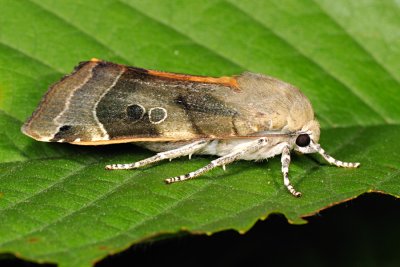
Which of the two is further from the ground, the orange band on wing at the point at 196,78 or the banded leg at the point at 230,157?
the orange band on wing at the point at 196,78

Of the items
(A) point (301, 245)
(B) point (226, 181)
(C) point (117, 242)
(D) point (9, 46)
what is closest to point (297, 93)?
(B) point (226, 181)

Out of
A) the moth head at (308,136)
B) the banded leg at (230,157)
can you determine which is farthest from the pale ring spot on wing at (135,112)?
the moth head at (308,136)

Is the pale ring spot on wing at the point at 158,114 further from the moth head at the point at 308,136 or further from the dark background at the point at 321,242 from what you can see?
the dark background at the point at 321,242

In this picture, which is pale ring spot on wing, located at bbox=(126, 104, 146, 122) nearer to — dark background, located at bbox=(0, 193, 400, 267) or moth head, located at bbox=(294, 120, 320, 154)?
moth head, located at bbox=(294, 120, 320, 154)

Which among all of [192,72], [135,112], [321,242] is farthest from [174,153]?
[321,242]

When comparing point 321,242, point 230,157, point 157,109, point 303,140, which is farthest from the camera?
point 321,242

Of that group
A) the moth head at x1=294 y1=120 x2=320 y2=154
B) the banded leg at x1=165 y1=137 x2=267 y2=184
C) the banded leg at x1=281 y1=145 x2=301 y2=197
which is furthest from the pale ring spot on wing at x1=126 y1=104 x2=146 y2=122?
the moth head at x1=294 y1=120 x2=320 y2=154

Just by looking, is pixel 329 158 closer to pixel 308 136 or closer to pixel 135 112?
pixel 308 136
